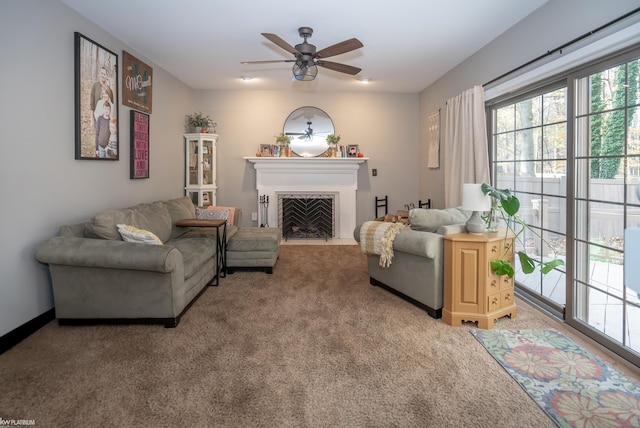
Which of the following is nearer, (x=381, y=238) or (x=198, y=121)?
(x=381, y=238)

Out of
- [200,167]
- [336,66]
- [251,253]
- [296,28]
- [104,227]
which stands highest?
[296,28]

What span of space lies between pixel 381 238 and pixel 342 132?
3683 millimetres

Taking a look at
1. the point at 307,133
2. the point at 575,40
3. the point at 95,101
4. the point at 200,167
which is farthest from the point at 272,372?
the point at 307,133

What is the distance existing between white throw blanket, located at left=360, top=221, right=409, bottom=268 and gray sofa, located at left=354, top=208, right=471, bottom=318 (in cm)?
7

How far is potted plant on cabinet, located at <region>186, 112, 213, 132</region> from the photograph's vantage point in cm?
607

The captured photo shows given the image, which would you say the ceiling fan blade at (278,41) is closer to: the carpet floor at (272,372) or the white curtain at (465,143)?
the white curtain at (465,143)

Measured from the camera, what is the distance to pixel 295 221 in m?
6.77

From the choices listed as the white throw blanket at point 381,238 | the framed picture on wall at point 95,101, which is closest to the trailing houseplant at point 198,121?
the framed picture on wall at point 95,101

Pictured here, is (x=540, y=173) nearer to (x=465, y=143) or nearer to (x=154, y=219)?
(x=465, y=143)

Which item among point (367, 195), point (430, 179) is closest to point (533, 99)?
point (430, 179)

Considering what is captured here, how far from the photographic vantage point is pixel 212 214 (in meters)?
5.07

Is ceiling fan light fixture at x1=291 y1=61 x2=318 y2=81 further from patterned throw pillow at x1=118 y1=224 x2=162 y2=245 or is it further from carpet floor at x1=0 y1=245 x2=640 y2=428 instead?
carpet floor at x1=0 y1=245 x2=640 y2=428

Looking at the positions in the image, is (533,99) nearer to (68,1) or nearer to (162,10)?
(162,10)

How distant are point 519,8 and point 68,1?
3907mm
